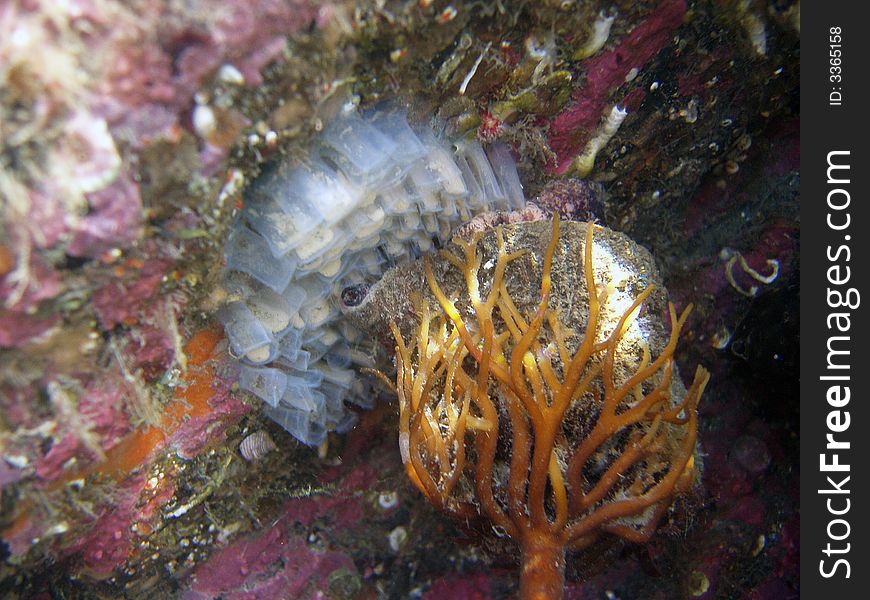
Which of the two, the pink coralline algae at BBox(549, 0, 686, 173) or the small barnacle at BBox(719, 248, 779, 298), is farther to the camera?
the small barnacle at BBox(719, 248, 779, 298)

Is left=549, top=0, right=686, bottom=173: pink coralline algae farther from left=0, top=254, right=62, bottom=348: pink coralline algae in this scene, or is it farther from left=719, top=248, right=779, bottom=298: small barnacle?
left=0, top=254, right=62, bottom=348: pink coralline algae

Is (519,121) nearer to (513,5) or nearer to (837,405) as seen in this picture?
(513,5)

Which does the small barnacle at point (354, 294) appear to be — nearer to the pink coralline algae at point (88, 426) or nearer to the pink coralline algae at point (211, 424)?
the pink coralline algae at point (211, 424)

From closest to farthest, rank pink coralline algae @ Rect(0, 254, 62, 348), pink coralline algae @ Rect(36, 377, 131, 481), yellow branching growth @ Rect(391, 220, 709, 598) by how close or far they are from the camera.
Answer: pink coralline algae @ Rect(0, 254, 62, 348) → pink coralline algae @ Rect(36, 377, 131, 481) → yellow branching growth @ Rect(391, 220, 709, 598)

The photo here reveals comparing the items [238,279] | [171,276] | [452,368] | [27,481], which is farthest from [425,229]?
[27,481]

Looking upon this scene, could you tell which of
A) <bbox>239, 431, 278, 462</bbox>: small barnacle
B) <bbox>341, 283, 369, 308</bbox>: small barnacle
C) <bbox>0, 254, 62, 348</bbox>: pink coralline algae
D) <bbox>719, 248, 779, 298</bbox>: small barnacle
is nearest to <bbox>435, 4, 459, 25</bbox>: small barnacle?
<bbox>341, 283, 369, 308</bbox>: small barnacle

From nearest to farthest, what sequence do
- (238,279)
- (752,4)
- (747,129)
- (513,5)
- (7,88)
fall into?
(7,88) < (513,5) < (238,279) < (752,4) < (747,129)

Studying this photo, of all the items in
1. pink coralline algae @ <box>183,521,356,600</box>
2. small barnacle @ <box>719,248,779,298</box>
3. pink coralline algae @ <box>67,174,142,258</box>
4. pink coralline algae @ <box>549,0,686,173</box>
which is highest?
pink coralline algae @ <box>67,174,142,258</box>

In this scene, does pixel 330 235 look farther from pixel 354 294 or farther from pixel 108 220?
pixel 108 220
